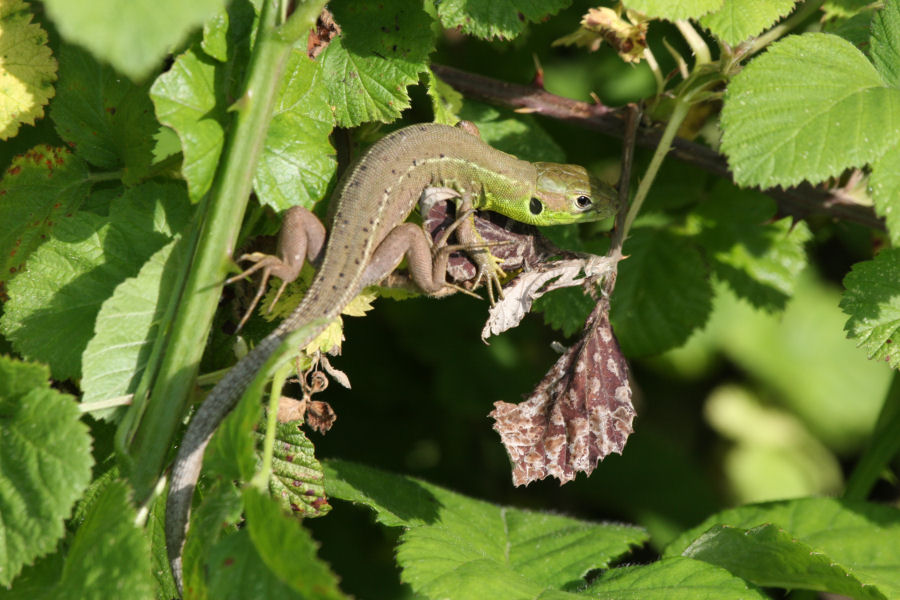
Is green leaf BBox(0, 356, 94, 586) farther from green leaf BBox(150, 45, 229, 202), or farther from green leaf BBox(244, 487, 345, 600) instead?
green leaf BBox(150, 45, 229, 202)

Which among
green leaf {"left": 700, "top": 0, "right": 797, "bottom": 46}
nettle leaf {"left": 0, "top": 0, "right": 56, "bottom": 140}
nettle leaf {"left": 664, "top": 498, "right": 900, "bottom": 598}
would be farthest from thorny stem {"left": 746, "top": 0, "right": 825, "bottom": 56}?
nettle leaf {"left": 0, "top": 0, "right": 56, "bottom": 140}

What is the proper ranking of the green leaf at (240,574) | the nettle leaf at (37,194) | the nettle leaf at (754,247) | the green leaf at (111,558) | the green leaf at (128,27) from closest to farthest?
the green leaf at (128,27)
the green leaf at (240,574)
the green leaf at (111,558)
the nettle leaf at (37,194)
the nettle leaf at (754,247)

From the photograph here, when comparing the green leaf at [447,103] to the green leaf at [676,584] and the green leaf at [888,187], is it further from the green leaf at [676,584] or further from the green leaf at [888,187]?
the green leaf at [676,584]

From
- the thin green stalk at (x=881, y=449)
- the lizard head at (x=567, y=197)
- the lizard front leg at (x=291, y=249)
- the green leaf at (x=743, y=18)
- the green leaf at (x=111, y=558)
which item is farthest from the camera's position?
the thin green stalk at (x=881, y=449)

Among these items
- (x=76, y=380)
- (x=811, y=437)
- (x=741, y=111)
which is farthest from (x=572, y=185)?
(x=811, y=437)

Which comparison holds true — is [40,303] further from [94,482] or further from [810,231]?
[810,231]

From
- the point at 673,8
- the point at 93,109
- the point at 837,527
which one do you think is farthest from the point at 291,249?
the point at 837,527

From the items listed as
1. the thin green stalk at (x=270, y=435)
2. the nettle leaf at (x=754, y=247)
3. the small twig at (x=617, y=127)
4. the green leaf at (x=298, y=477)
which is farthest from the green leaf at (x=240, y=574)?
the nettle leaf at (x=754, y=247)
